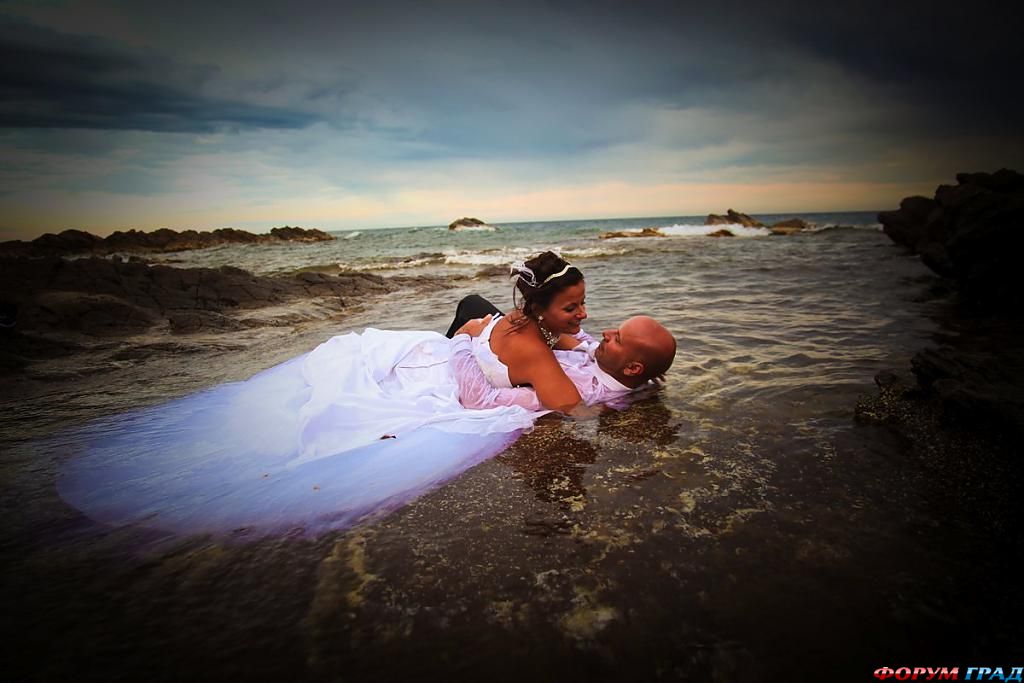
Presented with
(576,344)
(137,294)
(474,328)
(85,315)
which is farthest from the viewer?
(137,294)

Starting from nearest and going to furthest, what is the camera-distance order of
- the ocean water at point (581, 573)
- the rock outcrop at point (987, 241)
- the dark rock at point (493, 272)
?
the ocean water at point (581, 573) < the rock outcrop at point (987, 241) < the dark rock at point (493, 272)

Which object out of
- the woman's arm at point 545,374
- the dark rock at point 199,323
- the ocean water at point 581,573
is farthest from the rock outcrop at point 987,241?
the dark rock at point 199,323

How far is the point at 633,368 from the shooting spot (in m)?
4.17

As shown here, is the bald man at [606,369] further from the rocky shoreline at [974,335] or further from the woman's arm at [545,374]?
the rocky shoreline at [974,335]

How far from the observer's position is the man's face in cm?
418

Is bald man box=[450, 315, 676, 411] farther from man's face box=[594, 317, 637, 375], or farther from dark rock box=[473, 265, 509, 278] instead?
dark rock box=[473, 265, 509, 278]

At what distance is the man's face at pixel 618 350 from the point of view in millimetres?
4176

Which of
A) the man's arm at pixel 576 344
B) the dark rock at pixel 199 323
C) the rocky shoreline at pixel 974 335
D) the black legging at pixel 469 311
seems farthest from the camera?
the dark rock at pixel 199 323

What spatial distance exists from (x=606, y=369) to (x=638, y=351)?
413 millimetres

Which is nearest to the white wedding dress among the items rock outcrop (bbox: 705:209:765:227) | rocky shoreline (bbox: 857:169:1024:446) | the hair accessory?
the hair accessory

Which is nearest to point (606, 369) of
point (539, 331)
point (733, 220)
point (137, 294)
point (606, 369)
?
point (606, 369)

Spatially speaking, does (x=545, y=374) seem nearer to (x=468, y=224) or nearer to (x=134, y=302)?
(x=134, y=302)

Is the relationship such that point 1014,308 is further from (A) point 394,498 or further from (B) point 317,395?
(B) point 317,395

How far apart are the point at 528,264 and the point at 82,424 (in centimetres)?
421
